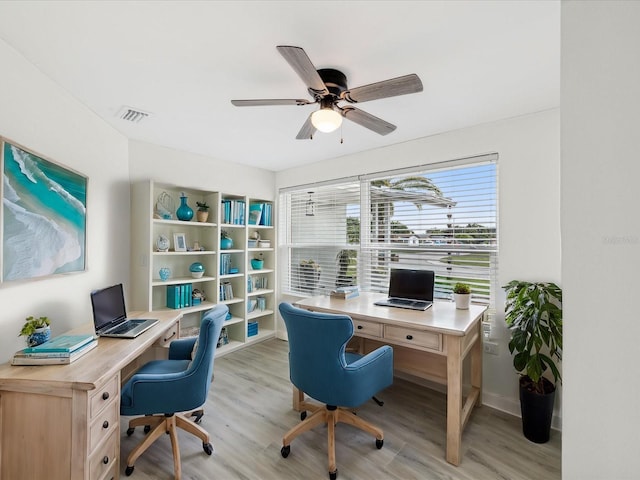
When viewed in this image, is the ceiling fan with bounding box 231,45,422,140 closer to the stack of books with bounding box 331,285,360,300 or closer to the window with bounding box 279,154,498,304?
the window with bounding box 279,154,498,304

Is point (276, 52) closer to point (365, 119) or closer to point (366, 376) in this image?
point (365, 119)

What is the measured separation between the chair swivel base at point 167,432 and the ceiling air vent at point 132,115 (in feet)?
7.37

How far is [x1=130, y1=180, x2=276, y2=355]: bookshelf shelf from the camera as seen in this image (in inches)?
114

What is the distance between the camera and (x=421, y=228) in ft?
9.75

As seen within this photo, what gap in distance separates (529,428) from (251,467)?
6.22 ft

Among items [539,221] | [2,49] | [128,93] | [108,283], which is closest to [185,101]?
[128,93]

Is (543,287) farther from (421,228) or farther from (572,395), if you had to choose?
(572,395)

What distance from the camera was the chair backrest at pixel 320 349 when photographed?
1.74 m

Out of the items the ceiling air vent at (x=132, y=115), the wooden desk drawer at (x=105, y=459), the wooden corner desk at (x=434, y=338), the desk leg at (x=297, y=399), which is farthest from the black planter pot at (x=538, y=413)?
the ceiling air vent at (x=132, y=115)

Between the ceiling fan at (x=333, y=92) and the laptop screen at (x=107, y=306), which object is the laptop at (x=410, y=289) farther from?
the laptop screen at (x=107, y=306)

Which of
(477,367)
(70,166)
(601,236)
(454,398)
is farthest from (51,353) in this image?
(477,367)

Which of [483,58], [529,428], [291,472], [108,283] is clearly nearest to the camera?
[483,58]

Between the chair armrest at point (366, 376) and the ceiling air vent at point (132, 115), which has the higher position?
the ceiling air vent at point (132, 115)

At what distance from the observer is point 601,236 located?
455mm
